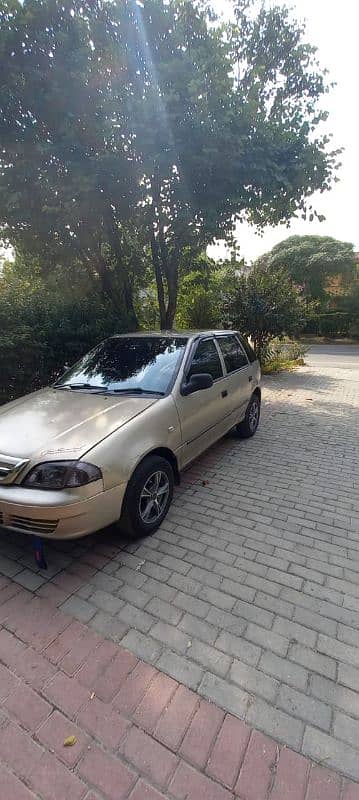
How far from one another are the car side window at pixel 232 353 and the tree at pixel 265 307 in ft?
18.5

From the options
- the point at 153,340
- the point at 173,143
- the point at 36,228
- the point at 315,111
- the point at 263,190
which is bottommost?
the point at 153,340

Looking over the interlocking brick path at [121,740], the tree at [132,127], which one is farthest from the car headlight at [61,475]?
the tree at [132,127]

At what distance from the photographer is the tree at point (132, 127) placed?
17.1 ft

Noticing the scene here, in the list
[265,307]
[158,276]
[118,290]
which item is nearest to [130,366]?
[118,290]

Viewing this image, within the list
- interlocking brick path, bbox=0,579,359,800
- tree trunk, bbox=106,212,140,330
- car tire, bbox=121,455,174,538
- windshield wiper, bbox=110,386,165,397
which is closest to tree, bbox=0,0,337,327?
tree trunk, bbox=106,212,140,330

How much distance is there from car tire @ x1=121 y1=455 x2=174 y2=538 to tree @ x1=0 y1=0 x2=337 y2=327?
15.6ft

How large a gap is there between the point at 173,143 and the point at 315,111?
4033 mm

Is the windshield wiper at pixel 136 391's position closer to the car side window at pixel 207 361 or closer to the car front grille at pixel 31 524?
the car side window at pixel 207 361

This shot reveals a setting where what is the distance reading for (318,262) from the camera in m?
28.8

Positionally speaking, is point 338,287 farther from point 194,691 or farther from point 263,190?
point 194,691

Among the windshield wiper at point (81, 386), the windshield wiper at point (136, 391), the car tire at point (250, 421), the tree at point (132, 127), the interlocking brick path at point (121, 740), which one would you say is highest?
the tree at point (132, 127)

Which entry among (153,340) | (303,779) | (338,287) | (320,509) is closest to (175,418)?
(153,340)

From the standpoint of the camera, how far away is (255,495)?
3.57 metres

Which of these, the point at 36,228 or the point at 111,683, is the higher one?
the point at 36,228
